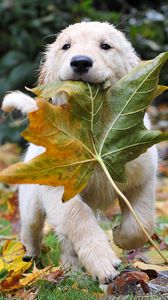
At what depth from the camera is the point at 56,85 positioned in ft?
10.1

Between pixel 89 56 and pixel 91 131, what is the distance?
1.49 feet

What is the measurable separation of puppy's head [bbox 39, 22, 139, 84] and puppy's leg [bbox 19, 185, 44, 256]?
78 centimetres

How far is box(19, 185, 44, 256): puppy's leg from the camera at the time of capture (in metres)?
4.38

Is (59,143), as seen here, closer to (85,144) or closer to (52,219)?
(85,144)

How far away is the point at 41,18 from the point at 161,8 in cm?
226

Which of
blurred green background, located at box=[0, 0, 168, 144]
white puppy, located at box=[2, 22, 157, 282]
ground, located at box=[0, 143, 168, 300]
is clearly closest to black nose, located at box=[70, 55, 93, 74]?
white puppy, located at box=[2, 22, 157, 282]

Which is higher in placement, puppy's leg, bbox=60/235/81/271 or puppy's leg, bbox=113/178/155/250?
puppy's leg, bbox=113/178/155/250

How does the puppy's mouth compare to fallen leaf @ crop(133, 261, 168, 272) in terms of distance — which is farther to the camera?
fallen leaf @ crop(133, 261, 168, 272)

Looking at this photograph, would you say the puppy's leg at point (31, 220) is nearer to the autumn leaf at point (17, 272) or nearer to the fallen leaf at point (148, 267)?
the autumn leaf at point (17, 272)

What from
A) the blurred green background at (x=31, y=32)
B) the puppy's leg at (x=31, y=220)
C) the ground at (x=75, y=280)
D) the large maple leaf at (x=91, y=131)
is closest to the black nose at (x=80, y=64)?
the large maple leaf at (x=91, y=131)

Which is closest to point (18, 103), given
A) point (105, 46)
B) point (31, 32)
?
point (105, 46)

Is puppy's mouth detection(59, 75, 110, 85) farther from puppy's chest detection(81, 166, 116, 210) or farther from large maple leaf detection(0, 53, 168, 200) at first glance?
puppy's chest detection(81, 166, 116, 210)

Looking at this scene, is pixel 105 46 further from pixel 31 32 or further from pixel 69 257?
pixel 31 32

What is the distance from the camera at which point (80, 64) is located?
3.21m
